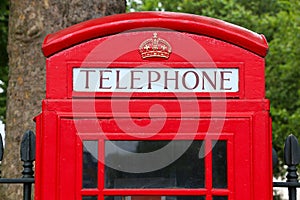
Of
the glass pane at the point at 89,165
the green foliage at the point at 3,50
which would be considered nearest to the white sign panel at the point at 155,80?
the glass pane at the point at 89,165

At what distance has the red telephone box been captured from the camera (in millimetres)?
2559

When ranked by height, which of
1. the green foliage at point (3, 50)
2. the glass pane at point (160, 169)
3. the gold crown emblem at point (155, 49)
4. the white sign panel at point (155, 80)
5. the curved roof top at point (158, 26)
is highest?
the green foliage at point (3, 50)

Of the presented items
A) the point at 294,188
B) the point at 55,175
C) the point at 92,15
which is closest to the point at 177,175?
the point at 55,175

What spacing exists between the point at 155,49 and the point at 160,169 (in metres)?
0.51

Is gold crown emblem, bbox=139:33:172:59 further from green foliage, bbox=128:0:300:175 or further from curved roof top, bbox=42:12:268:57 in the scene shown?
green foliage, bbox=128:0:300:175

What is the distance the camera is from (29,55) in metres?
4.23

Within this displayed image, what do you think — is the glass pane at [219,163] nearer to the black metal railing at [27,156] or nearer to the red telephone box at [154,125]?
the red telephone box at [154,125]

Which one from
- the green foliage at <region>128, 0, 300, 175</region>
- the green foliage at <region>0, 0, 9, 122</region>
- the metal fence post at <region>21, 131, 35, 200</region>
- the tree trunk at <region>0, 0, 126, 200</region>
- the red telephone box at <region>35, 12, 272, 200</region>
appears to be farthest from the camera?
the green foliage at <region>128, 0, 300, 175</region>

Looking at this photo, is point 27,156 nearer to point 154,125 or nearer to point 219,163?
point 154,125

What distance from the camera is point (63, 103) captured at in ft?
8.45

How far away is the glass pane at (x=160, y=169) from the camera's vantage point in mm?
2562

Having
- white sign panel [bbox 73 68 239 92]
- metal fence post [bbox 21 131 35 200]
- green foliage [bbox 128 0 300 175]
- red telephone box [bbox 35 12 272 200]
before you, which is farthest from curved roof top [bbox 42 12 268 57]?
green foliage [bbox 128 0 300 175]

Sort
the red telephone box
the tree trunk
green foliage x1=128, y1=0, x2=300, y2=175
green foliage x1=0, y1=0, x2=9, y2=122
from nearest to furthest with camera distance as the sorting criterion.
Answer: the red telephone box < the tree trunk < green foliage x1=0, y1=0, x2=9, y2=122 < green foliage x1=128, y1=0, x2=300, y2=175

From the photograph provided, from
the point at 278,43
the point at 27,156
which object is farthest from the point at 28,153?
the point at 278,43
